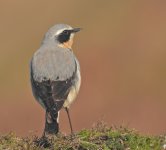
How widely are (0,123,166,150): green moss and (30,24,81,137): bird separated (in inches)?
27.8

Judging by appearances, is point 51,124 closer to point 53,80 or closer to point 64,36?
point 53,80

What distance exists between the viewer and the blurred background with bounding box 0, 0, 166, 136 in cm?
2583

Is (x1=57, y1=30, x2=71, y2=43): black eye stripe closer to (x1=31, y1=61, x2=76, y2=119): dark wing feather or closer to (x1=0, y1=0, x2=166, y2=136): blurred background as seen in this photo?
(x1=31, y1=61, x2=76, y2=119): dark wing feather

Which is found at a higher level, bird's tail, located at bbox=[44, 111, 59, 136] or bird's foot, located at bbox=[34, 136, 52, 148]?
bird's tail, located at bbox=[44, 111, 59, 136]

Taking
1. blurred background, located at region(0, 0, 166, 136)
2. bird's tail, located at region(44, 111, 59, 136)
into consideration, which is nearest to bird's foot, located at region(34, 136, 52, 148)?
bird's tail, located at region(44, 111, 59, 136)

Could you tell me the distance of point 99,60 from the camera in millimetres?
34438

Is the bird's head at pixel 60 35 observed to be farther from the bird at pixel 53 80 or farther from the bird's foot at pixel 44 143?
the bird's foot at pixel 44 143

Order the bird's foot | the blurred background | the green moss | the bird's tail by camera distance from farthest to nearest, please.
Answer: the blurred background, the bird's tail, the bird's foot, the green moss

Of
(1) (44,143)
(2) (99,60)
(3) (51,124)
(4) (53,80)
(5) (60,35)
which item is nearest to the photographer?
(1) (44,143)

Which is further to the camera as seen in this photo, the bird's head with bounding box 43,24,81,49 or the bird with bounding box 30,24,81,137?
the bird's head with bounding box 43,24,81,49

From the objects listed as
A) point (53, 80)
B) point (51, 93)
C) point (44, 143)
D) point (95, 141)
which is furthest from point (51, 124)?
point (95, 141)

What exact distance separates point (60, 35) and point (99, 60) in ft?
65.7

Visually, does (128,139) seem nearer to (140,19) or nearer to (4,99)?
→ (4,99)

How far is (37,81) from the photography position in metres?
12.9
